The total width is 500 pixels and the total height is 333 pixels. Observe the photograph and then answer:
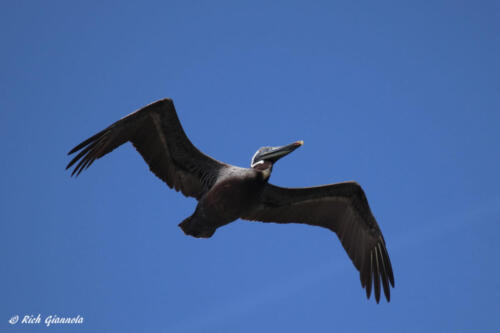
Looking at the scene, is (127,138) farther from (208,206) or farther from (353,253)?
(353,253)

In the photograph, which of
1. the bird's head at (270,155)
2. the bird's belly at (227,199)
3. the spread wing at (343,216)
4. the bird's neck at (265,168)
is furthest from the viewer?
the spread wing at (343,216)

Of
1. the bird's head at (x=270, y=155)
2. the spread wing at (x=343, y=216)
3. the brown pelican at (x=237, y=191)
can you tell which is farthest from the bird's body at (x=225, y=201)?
the spread wing at (x=343, y=216)

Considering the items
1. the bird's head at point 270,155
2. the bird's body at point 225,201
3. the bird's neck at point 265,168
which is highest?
the bird's head at point 270,155

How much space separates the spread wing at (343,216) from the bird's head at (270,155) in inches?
23.5

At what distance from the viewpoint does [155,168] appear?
9117 mm

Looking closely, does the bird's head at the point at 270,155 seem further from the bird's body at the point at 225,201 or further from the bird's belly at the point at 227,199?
the bird's belly at the point at 227,199

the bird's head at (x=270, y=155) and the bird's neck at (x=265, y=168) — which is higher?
the bird's head at (x=270, y=155)

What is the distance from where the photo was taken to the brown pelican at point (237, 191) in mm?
8609

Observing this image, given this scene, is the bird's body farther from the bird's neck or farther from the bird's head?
the bird's head

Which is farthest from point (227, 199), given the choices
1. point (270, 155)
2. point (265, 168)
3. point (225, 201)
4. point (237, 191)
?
point (270, 155)

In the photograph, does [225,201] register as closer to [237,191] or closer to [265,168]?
[237,191]

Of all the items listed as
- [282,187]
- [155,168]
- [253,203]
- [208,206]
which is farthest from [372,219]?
[155,168]

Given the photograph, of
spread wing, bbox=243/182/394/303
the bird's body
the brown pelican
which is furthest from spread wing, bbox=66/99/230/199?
spread wing, bbox=243/182/394/303

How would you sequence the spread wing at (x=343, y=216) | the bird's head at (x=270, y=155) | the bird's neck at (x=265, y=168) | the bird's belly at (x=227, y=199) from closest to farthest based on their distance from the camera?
the bird's belly at (x=227, y=199) < the bird's neck at (x=265, y=168) < the bird's head at (x=270, y=155) < the spread wing at (x=343, y=216)
